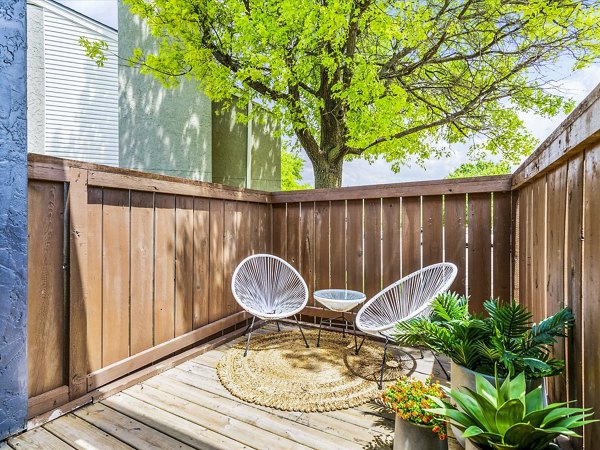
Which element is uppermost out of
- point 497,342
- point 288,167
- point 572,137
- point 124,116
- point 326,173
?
point 124,116

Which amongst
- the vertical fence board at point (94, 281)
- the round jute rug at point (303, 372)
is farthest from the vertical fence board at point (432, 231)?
the vertical fence board at point (94, 281)

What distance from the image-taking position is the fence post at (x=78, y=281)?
185 centimetres

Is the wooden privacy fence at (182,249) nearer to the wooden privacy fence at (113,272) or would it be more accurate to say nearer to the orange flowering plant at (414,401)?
the wooden privacy fence at (113,272)

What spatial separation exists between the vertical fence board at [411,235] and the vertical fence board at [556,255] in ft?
4.65

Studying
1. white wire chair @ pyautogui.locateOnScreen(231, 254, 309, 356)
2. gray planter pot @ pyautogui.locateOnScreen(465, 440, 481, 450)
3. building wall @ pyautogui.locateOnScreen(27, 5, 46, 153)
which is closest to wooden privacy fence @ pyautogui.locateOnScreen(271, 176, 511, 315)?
white wire chair @ pyautogui.locateOnScreen(231, 254, 309, 356)

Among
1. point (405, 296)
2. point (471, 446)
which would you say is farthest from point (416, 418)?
point (405, 296)

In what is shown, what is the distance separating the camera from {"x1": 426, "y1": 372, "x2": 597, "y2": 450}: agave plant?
758 mm

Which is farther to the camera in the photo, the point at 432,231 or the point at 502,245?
the point at 432,231

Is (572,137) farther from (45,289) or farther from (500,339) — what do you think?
(45,289)

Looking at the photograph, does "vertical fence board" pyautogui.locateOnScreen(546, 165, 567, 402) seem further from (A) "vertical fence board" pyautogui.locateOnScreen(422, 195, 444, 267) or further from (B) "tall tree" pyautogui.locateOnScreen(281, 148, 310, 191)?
(B) "tall tree" pyautogui.locateOnScreen(281, 148, 310, 191)

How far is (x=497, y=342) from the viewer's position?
1.08 meters

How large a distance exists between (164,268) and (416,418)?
6.40 feet

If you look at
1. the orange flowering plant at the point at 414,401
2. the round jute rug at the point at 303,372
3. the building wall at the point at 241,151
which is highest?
the building wall at the point at 241,151

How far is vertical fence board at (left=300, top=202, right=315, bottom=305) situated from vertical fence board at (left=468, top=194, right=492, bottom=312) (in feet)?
4.77
